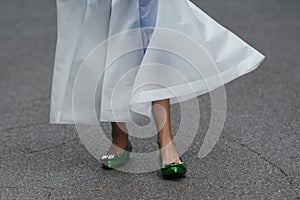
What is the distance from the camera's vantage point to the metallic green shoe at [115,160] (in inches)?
181

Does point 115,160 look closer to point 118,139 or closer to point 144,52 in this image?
point 118,139

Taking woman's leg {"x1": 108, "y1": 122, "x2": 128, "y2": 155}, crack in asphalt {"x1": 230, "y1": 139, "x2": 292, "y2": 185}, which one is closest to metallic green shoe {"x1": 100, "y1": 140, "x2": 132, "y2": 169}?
woman's leg {"x1": 108, "y1": 122, "x2": 128, "y2": 155}

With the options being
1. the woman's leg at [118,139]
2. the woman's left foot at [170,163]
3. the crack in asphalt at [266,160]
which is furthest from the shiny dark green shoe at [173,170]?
the crack in asphalt at [266,160]

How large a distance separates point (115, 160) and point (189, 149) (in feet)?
1.70

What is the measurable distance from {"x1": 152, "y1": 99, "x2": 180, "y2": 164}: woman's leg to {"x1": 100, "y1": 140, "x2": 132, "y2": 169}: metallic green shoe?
1.08ft

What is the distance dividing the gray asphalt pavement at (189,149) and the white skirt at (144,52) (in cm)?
43

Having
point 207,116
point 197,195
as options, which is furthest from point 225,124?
point 197,195

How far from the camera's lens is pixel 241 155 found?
4.73 metres

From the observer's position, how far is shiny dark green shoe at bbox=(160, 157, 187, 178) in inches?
169

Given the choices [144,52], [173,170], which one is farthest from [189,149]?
[144,52]

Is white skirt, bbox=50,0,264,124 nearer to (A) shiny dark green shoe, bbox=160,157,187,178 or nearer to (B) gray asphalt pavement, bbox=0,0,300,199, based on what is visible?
(A) shiny dark green shoe, bbox=160,157,187,178

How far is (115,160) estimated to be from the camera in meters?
4.61

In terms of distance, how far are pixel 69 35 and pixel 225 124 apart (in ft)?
4.86

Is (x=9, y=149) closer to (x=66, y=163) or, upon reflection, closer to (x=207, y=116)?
(x=66, y=163)
